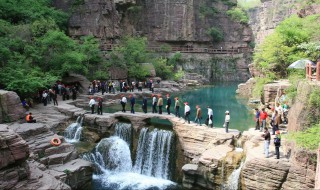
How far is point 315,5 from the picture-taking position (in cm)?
2942

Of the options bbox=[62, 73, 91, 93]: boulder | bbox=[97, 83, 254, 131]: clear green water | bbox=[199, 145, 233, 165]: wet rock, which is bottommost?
bbox=[199, 145, 233, 165]: wet rock

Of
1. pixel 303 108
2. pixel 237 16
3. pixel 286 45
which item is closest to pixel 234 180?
pixel 303 108

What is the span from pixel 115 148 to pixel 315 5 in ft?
76.2

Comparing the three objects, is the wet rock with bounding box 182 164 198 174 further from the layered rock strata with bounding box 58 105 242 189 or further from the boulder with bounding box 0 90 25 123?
the boulder with bounding box 0 90 25 123

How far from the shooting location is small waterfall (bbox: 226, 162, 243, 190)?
49.3ft

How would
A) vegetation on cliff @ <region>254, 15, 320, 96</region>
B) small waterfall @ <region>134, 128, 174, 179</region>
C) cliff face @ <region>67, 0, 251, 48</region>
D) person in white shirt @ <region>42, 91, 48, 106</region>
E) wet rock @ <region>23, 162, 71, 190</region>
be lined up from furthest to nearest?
cliff face @ <region>67, 0, 251, 48</region> → vegetation on cliff @ <region>254, 15, 320, 96</region> → person in white shirt @ <region>42, 91, 48, 106</region> → small waterfall @ <region>134, 128, 174, 179</region> → wet rock @ <region>23, 162, 71, 190</region>

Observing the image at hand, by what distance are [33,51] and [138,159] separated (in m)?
13.5

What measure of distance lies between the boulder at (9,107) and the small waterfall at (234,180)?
13091mm

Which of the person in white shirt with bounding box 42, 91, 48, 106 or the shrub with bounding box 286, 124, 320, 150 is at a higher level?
the person in white shirt with bounding box 42, 91, 48, 106

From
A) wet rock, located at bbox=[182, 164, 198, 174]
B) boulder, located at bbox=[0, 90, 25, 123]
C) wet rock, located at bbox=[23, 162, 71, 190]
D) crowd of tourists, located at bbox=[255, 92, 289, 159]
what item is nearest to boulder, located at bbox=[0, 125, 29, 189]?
wet rock, located at bbox=[23, 162, 71, 190]

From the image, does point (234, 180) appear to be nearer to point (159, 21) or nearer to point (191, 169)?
point (191, 169)

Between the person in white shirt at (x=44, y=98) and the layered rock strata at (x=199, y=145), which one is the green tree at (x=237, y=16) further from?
the person in white shirt at (x=44, y=98)

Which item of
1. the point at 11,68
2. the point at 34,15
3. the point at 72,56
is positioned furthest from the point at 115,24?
the point at 11,68

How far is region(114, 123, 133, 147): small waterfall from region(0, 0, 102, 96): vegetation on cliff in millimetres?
6708
